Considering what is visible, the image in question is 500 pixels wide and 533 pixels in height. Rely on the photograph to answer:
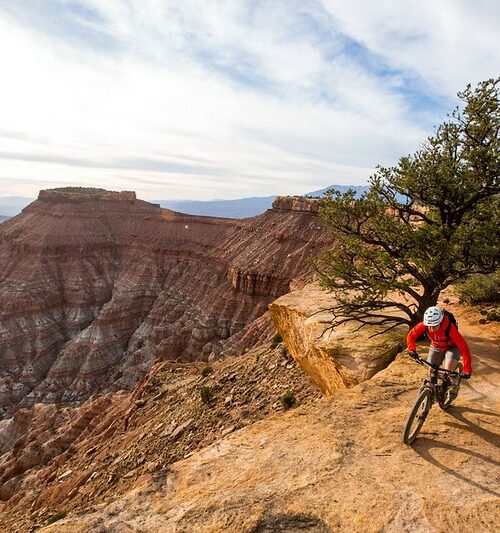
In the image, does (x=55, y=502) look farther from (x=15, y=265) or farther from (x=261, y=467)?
(x=15, y=265)

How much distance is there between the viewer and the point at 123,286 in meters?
74.1

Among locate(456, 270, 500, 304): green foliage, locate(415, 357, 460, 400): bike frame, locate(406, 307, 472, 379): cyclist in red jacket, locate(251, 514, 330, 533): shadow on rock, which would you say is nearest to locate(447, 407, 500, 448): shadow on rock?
locate(415, 357, 460, 400): bike frame

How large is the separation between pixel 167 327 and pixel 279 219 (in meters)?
24.9

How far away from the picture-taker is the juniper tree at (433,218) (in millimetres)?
10977

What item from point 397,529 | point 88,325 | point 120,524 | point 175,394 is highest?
point 397,529

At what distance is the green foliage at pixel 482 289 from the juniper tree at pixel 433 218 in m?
5.22

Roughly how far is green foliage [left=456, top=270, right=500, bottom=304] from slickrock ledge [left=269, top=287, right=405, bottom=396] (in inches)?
229

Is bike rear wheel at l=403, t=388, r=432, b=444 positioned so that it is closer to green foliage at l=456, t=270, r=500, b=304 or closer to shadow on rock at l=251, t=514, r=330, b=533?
shadow on rock at l=251, t=514, r=330, b=533

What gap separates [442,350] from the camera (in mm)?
7941

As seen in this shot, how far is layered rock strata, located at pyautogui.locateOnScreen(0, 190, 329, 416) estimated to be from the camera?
56.2 meters

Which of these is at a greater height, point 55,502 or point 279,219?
point 279,219

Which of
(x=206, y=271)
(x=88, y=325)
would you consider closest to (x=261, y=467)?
(x=206, y=271)

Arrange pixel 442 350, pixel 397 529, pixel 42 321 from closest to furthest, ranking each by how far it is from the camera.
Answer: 1. pixel 397 529
2. pixel 442 350
3. pixel 42 321

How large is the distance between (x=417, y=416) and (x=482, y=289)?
37.1 feet
